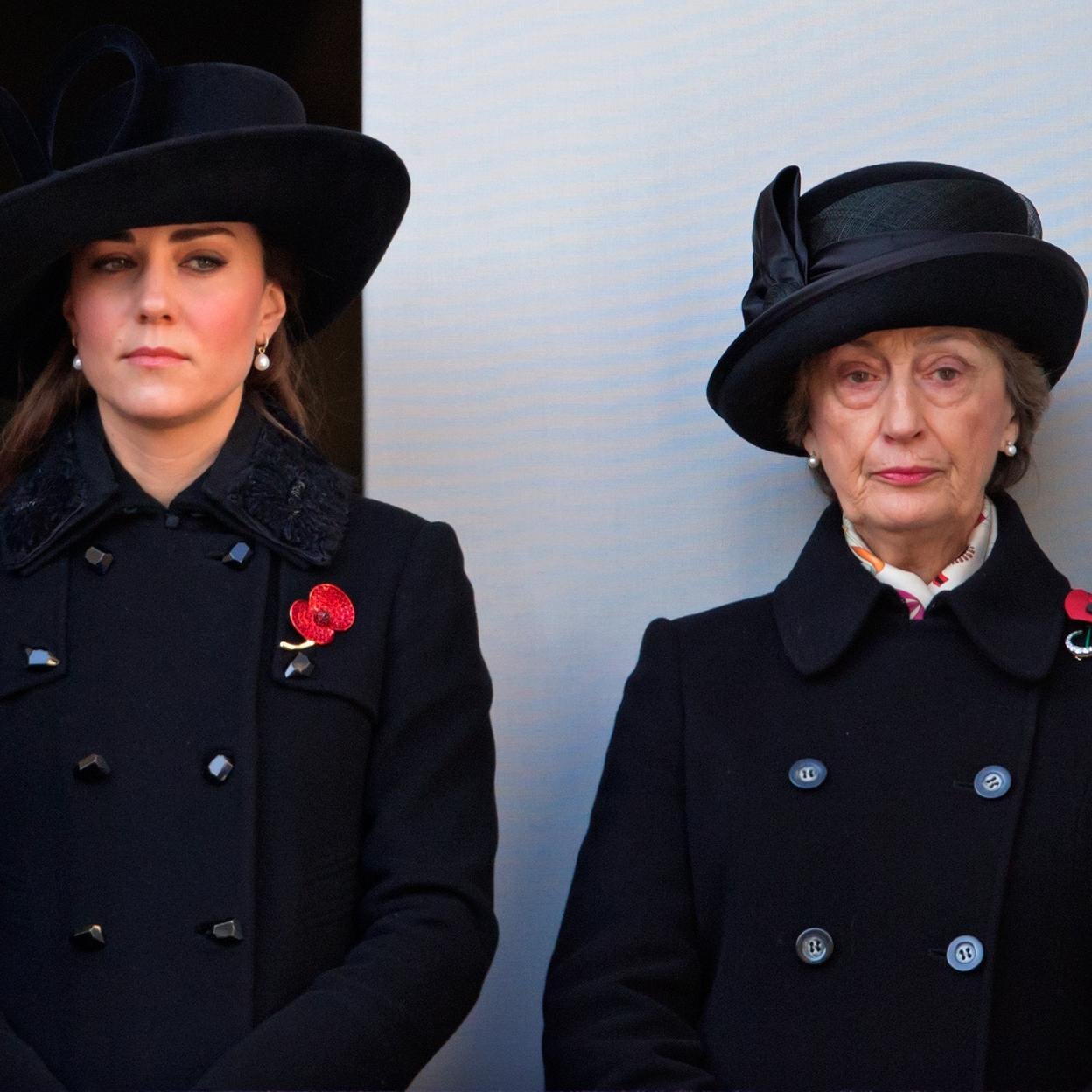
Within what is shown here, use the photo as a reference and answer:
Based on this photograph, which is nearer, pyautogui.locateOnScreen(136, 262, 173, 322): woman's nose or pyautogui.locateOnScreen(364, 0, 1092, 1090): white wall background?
pyautogui.locateOnScreen(136, 262, 173, 322): woman's nose

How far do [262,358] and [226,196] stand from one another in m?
0.32

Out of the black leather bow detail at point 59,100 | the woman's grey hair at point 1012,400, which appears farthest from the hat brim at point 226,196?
the woman's grey hair at point 1012,400

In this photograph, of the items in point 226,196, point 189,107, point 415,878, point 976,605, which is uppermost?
point 189,107

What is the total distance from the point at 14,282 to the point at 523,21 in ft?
4.82

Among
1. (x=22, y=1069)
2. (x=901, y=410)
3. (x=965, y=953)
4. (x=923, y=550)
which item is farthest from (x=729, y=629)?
(x=22, y=1069)

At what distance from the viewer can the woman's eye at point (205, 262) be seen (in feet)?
10.0

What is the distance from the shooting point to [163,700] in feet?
9.39

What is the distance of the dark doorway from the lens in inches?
154

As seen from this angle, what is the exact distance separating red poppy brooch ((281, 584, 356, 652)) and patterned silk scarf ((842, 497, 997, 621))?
93cm

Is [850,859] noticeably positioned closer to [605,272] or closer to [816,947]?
[816,947]

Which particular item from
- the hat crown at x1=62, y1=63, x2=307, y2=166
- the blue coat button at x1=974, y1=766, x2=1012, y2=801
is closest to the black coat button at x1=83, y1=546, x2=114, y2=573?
the hat crown at x1=62, y1=63, x2=307, y2=166

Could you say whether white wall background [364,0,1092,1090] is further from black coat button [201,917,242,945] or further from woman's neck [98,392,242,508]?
black coat button [201,917,242,945]

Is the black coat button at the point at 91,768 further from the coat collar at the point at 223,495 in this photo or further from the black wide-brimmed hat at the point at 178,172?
the black wide-brimmed hat at the point at 178,172

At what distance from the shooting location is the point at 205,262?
3066 mm
